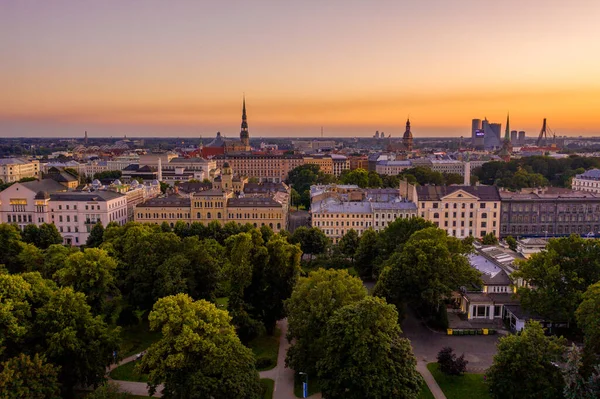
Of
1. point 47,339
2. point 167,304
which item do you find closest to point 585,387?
point 167,304

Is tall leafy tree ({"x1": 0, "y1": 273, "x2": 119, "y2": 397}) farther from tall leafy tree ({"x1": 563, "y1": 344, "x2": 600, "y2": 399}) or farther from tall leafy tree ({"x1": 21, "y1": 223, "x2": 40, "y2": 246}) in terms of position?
tall leafy tree ({"x1": 21, "y1": 223, "x2": 40, "y2": 246})

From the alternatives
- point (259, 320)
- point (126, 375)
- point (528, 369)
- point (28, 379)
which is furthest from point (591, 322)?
point (28, 379)

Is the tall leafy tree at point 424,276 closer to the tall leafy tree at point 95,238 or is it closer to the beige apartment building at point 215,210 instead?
the beige apartment building at point 215,210

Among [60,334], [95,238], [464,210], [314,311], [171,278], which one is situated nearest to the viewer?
[60,334]

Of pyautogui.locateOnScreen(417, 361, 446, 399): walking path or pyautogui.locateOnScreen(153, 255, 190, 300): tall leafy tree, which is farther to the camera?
pyautogui.locateOnScreen(153, 255, 190, 300): tall leafy tree

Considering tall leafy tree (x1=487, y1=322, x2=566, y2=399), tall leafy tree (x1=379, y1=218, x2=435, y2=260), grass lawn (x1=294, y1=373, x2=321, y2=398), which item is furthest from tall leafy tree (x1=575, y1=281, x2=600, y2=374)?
tall leafy tree (x1=379, y1=218, x2=435, y2=260)

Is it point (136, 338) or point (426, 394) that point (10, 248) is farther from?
point (426, 394)

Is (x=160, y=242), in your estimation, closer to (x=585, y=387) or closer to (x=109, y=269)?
(x=109, y=269)
